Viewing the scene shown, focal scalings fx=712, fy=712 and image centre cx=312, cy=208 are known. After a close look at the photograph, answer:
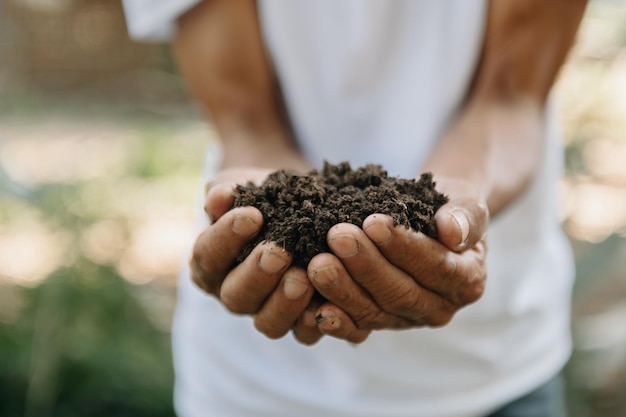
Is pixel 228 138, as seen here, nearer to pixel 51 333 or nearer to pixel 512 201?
pixel 512 201

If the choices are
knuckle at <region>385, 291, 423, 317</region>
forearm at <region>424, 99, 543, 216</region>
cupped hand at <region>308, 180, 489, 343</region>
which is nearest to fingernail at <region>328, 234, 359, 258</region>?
cupped hand at <region>308, 180, 489, 343</region>

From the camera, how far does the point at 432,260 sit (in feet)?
3.12

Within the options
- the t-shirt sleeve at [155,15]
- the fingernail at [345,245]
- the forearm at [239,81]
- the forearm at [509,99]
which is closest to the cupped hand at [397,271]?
the fingernail at [345,245]

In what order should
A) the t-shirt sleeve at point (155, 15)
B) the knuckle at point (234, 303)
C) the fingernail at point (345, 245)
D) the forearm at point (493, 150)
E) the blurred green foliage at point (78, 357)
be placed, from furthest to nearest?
the blurred green foliage at point (78, 357)
the t-shirt sleeve at point (155, 15)
the forearm at point (493, 150)
the knuckle at point (234, 303)
the fingernail at point (345, 245)

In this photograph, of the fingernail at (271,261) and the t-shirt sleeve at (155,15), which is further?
the t-shirt sleeve at (155,15)

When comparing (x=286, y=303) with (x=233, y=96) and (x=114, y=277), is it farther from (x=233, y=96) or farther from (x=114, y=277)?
(x=114, y=277)

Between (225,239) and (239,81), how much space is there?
1.57ft

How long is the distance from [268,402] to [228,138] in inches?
19.6

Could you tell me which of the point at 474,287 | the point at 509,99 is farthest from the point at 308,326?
the point at 509,99

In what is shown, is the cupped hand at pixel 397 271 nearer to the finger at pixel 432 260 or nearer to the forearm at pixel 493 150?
the finger at pixel 432 260

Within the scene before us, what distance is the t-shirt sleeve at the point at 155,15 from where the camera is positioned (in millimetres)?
1311

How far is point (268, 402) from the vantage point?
1287mm

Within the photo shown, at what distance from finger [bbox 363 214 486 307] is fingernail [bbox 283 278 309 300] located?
0.11 meters

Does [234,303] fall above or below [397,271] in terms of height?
below
